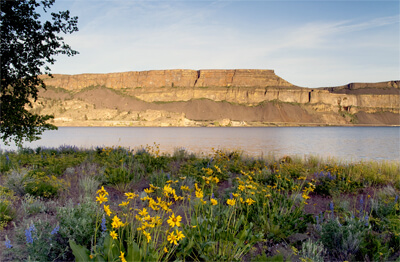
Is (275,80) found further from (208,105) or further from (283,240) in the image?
(283,240)

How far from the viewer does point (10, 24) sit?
25.5ft

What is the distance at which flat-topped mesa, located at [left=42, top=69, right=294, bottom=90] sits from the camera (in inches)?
6614

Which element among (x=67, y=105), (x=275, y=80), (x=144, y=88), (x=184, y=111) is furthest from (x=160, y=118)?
(x=275, y=80)

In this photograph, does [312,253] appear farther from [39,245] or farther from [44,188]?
[44,188]

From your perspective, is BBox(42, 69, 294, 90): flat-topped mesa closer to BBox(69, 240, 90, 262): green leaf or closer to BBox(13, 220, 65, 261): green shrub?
BBox(13, 220, 65, 261): green shrub

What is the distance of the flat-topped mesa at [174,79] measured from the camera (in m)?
168

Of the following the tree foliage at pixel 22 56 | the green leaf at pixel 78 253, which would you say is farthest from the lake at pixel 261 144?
the green leaf at pixel 78 253

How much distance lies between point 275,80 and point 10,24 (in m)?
169

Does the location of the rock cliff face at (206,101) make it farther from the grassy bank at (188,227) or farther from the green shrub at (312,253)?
the green shrub at (312,253)

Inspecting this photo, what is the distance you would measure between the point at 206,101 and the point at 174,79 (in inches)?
1244

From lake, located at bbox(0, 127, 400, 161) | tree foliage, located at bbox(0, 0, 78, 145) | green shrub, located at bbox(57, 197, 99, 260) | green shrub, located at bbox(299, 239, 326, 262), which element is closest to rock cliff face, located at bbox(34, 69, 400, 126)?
lake, located at bbox(0, 127, 400, 161)

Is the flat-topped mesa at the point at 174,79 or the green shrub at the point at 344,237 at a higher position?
the flat-topped mesa at the point at 174,79

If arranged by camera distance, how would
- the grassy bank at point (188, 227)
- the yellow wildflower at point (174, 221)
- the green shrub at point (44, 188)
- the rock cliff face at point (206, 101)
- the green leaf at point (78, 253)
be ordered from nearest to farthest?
the yellow wildflower at point (174, 221)
the green leaf at point (78, 253)
the grassy bank at point (188, 227)
the green shrub at point (44, 188)
the rock cliff face at point (206, 101)

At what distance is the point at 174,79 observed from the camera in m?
174
